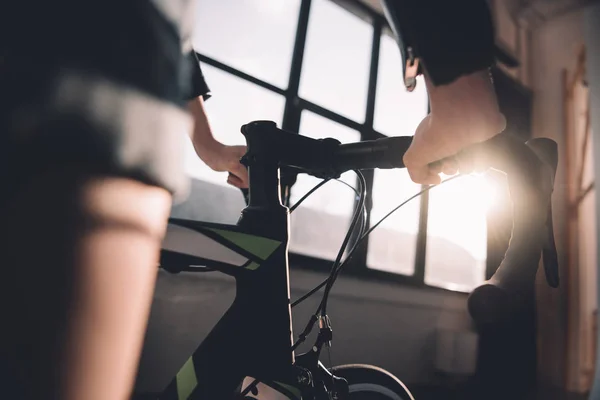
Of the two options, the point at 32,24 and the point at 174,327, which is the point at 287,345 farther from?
the point at 174,327

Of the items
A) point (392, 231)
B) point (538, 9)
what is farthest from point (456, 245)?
point (538, 9)

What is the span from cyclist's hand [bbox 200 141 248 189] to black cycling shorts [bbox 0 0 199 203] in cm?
46

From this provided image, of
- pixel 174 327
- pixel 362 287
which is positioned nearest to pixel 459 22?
pixel 174 327

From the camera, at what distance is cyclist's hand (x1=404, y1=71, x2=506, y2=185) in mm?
365

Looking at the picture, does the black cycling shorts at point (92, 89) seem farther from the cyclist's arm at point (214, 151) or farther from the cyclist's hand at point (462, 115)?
the cyclist's arm at point (214, 151)

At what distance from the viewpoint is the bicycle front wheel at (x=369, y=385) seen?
79 cm

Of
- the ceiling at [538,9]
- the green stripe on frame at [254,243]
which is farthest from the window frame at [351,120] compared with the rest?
the ceiling at [538,9]

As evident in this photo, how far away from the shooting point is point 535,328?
3268 millimetres

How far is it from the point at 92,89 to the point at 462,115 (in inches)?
13.1

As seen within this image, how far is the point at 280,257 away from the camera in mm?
552

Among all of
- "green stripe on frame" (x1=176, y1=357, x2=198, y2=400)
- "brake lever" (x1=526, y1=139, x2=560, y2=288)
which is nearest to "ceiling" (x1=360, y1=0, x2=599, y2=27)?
"brake lever" (x1=526, y1=139, x2=560, y2=288)

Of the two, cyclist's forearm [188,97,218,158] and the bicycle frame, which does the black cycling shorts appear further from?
cyclist's forearm [188,97,218,158]

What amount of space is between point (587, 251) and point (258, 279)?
11.3ft

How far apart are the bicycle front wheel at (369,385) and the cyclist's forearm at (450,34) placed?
664 mm
